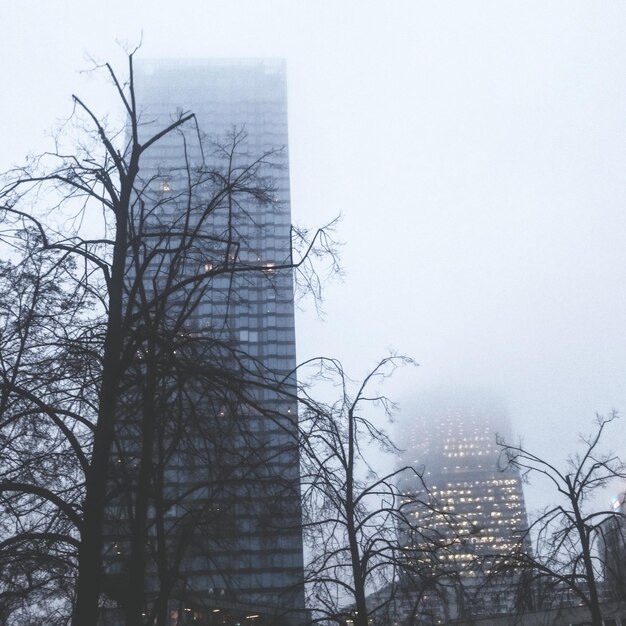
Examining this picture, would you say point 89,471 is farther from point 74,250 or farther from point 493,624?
point 493,624

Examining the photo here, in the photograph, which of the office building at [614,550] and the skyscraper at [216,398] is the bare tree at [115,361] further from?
the office building at [614,550]

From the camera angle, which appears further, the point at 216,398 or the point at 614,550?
the point at 614,550

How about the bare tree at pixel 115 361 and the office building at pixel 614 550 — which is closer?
the bare tree at pixel 115 361

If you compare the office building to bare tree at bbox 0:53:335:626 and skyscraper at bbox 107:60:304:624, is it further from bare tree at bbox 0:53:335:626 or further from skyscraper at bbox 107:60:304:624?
bare tree at bbox 0:53:335:626

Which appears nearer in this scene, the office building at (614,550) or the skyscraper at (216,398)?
the skyscraper at (216,398)

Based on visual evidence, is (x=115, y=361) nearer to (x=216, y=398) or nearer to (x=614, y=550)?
(x=216, y=398)

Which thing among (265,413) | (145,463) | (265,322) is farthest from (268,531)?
(265,322)

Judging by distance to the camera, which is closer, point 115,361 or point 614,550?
point 115,361

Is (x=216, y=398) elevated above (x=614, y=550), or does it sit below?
above

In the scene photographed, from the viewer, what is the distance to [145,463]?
9367 millimetres

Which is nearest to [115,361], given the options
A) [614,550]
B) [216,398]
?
[216,398]

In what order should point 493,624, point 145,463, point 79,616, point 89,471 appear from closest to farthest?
point 79,616 → point 89,471 → point 145,463 → point 493,624

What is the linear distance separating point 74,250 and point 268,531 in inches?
205

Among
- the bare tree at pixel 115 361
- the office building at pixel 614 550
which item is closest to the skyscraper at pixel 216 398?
the bare tree at pixel 115 361
